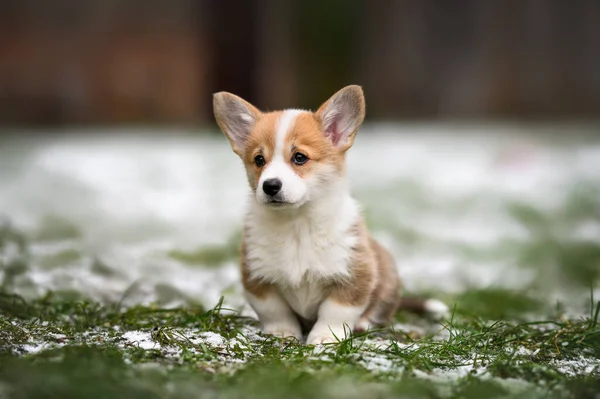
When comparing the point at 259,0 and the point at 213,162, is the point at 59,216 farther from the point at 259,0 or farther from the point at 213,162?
the point at 259,0

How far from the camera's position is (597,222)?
19.4ft

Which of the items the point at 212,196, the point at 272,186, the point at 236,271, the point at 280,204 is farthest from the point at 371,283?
the point at 212,196

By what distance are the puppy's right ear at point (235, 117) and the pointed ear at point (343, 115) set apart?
1.12 feet

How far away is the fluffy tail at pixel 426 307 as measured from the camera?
417cm

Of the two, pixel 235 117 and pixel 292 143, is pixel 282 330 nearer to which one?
pixel 292 143

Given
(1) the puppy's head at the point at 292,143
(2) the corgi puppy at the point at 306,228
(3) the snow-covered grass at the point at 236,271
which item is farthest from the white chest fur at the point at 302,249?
(3) the snow-covered grass at the point at 236,271

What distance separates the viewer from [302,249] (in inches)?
135

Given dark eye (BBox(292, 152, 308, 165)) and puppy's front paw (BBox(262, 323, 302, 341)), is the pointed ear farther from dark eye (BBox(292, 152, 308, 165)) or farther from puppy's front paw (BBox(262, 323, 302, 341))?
puppy's front paw (BBox(262, 323, 302, 341))

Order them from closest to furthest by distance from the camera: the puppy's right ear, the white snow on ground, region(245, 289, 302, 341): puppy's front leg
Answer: region(245, 289, 302, 341): puppy's front leg → the puppy's right ear → the white snow on ground

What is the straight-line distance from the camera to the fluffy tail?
4.17 meters

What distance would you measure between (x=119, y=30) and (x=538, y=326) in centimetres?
607

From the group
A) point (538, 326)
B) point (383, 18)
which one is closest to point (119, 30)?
point (383, 18)

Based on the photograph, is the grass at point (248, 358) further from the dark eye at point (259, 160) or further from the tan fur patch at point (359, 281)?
the dark eye at point (259, 160)

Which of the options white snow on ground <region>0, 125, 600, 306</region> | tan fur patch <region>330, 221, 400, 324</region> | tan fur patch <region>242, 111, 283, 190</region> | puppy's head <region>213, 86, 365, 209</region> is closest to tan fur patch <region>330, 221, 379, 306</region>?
tan fur patch <region>330, 221, 400, 324</region>
